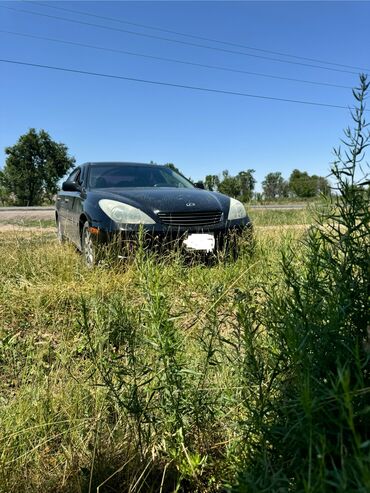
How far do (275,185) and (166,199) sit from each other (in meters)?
65.7

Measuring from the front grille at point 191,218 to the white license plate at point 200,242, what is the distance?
6.5 inches

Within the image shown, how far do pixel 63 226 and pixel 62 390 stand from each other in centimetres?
525

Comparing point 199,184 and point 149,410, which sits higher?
point 199,184

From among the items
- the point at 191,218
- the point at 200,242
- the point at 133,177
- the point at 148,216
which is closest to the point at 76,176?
the point at 133,177

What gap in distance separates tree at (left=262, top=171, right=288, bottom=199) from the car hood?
191 feet

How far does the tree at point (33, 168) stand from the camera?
168ft

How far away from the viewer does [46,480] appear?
1562 millimetres

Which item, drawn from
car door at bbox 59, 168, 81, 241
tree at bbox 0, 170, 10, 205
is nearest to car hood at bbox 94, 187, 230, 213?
car door at bbox 59, 168, 81, 241

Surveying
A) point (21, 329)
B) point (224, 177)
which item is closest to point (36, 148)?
point (224, 177)

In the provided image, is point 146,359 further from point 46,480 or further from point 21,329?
point 21,329

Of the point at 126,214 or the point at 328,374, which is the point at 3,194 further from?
the point at 328,374

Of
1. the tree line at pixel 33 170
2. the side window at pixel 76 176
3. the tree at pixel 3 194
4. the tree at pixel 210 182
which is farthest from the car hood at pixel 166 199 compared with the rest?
the tree at pixel 3 194

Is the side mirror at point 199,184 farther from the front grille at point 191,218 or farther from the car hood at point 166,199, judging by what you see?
the front grille at point 191,218

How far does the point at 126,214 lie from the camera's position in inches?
172
